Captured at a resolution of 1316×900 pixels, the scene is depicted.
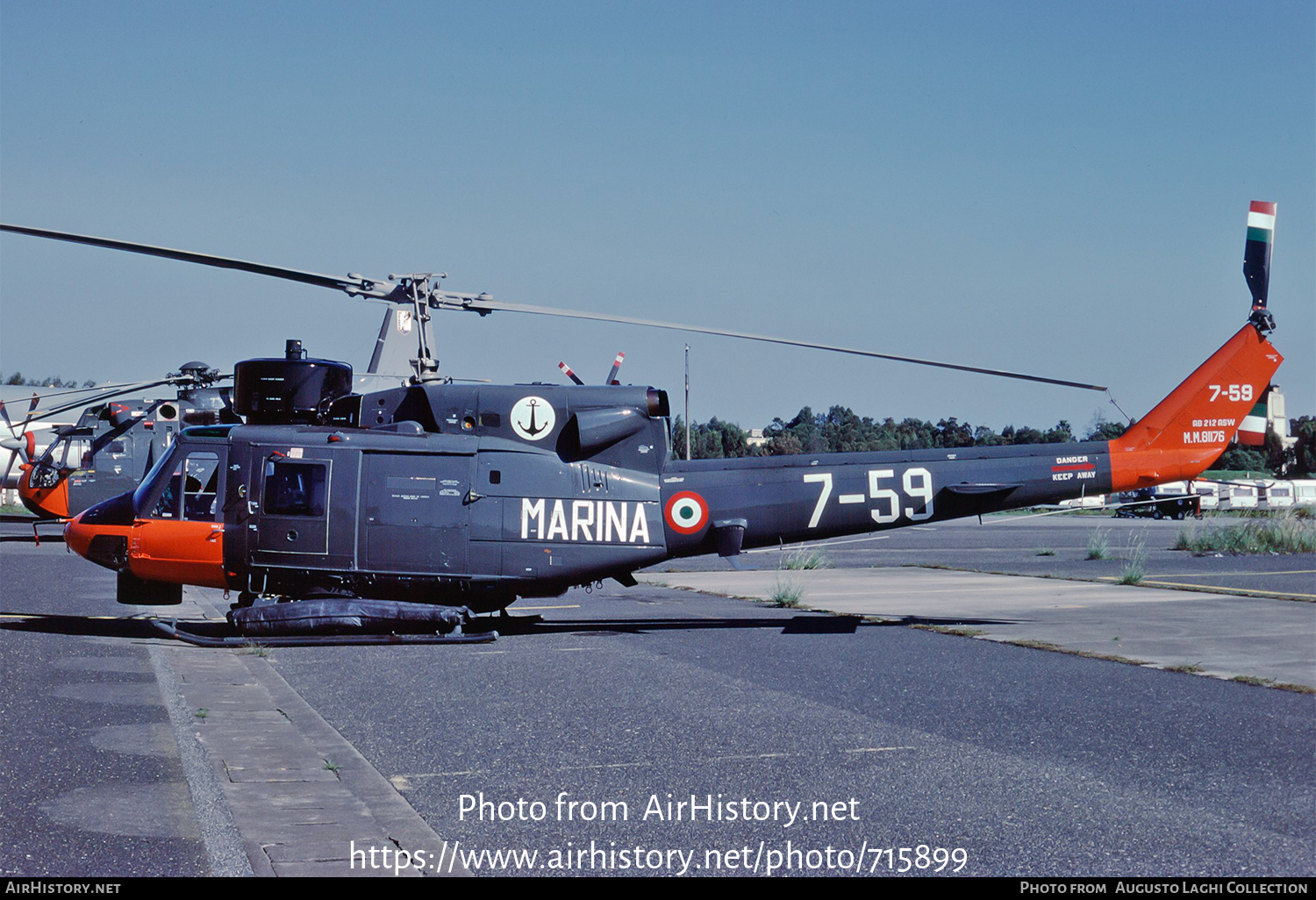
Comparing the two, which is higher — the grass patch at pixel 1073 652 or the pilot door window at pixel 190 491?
the pilot door window at pixel 190 491

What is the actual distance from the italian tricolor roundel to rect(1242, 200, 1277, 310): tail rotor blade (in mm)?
7667

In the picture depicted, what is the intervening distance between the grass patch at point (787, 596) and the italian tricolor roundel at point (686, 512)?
11290 millimetres

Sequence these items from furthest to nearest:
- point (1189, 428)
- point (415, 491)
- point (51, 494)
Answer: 1. point (51, 494)
2. point (1189, 428)
3. point (415, 491)

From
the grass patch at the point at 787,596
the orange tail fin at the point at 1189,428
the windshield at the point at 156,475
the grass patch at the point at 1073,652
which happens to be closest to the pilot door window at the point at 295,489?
the windshield at the point at 156,475

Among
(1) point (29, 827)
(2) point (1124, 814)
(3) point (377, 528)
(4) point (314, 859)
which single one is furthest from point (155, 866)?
(2) point (1124, 814)

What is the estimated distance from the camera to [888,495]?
599 inches

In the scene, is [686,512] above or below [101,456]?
below

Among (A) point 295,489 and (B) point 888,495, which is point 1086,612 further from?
(A) point 295,489

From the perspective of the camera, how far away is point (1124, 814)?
1084cm

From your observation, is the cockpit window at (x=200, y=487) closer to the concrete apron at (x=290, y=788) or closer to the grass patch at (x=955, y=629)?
the concrete apron at (x=290, y=788)

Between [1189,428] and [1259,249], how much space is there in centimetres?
277

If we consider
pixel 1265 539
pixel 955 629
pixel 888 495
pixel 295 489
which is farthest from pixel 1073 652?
pixel 1265 539

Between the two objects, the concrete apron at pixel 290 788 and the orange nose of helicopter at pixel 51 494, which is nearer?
the concrete apron at pixel 290 788

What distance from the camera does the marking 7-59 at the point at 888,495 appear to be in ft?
49.2
